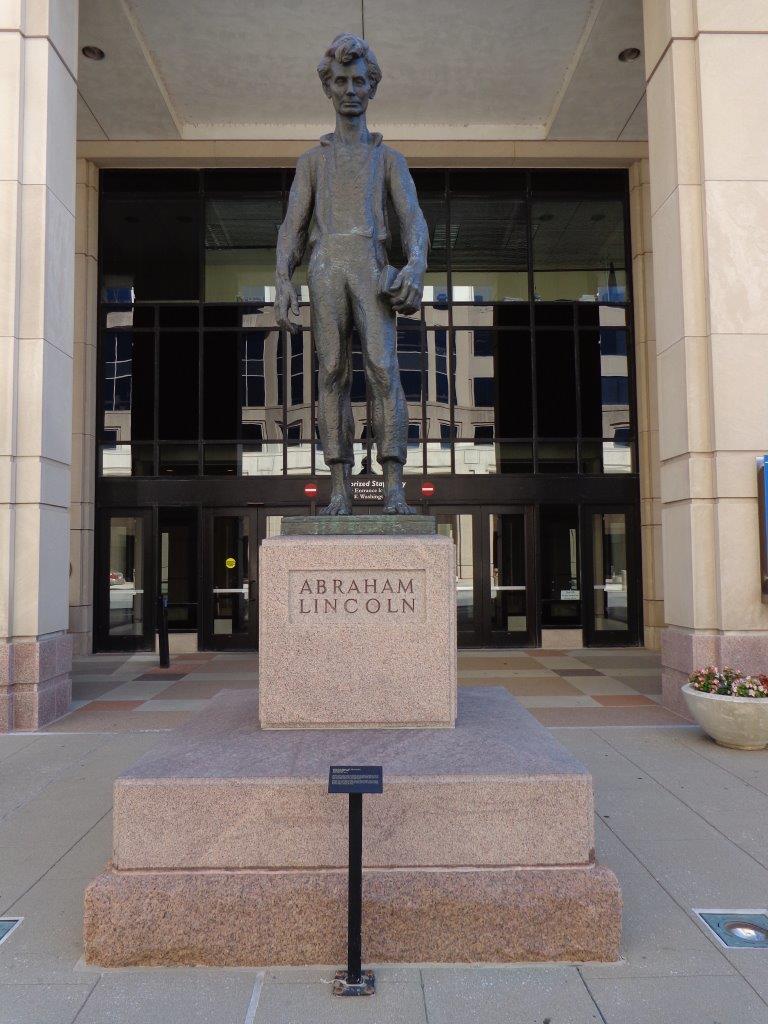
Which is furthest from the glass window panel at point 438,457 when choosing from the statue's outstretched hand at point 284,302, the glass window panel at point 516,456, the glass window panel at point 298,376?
the statue's outstretched hand at point 284,302

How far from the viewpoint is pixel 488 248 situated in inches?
627

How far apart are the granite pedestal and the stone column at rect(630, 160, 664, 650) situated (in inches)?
444

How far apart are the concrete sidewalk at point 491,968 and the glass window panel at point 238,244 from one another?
38.7 ft

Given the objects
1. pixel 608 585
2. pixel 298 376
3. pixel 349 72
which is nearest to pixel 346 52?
pixel 349 72

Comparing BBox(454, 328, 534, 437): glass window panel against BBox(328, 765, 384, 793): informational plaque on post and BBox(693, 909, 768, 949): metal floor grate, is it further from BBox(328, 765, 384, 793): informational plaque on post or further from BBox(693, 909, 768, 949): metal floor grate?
BBox(328, 765, 384, 793): informational plaque on post

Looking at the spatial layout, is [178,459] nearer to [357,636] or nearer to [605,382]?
[605,382]

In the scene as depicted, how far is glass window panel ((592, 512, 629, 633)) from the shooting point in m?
15.4

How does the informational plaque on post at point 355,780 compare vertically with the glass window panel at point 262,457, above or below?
below

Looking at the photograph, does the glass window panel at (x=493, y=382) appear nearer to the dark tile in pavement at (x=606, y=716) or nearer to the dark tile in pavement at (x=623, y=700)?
the dark tile in pavement at (x=623, y=700)

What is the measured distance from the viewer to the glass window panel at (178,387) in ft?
50.5

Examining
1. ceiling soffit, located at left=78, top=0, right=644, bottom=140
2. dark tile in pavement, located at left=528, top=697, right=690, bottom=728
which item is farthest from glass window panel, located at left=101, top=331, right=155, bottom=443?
dark tile in pavement, located at left=528, top=697, right=690, bottom=728

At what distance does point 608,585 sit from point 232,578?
760 centimetres

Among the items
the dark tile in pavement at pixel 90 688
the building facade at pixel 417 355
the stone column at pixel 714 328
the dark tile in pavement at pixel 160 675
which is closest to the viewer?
the stone column at pixel 714 328

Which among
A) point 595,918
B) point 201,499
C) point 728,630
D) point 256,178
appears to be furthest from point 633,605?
point 595,918
